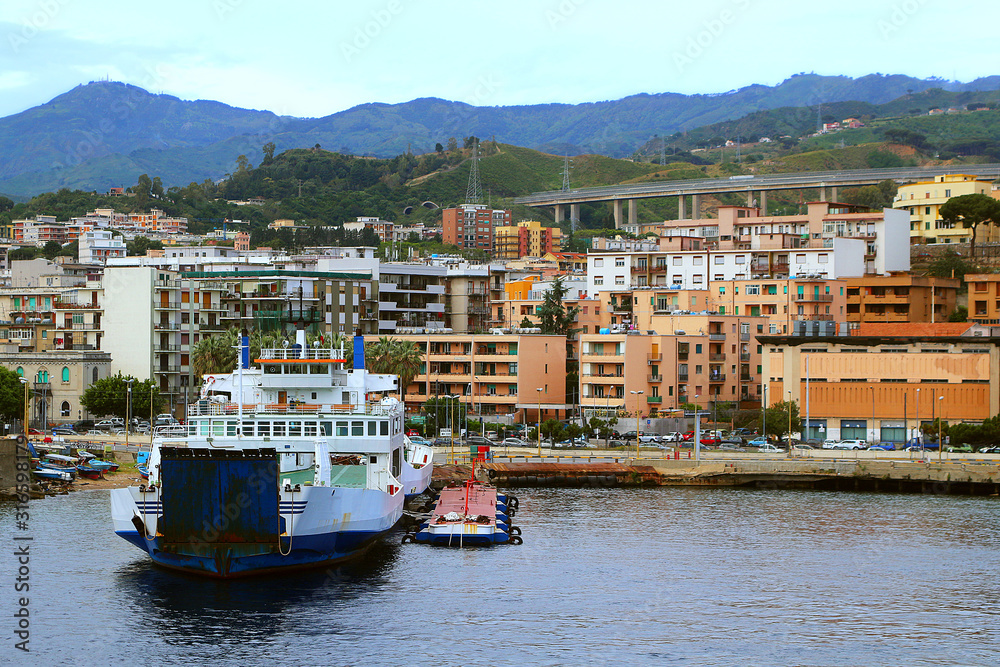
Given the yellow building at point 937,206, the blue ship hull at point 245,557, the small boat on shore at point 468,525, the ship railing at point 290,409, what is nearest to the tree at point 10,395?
the ship railing at point 290,409

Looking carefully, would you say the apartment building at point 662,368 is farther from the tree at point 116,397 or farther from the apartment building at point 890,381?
the tree at point 116,397

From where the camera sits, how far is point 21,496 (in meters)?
61.3

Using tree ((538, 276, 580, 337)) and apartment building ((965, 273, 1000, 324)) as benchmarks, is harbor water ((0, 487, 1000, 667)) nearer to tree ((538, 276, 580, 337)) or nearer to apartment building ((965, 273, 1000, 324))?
tree ((538, 276, 580, 337))

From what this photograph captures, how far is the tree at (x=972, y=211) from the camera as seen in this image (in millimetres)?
133125

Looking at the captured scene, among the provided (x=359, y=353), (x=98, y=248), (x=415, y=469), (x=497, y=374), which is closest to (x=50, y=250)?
(x=98, y=248)

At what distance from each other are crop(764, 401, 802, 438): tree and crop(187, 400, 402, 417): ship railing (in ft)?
137

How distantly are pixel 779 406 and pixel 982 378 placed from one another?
13446 mm

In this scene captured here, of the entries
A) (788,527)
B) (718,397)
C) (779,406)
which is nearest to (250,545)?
(788,527)

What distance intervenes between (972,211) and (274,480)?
108 metres

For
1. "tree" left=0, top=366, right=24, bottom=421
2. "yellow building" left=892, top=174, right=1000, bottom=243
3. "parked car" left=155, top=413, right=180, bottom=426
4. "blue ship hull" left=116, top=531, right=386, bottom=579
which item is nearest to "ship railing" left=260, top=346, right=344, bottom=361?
"parked car" left=155, top=413, right=180, bottom=426

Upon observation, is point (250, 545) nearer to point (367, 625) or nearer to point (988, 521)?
point (367, 625)

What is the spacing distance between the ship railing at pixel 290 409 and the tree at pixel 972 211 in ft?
311

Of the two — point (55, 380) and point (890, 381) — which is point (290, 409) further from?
point (55, 380)

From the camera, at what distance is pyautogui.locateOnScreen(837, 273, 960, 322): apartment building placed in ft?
370
